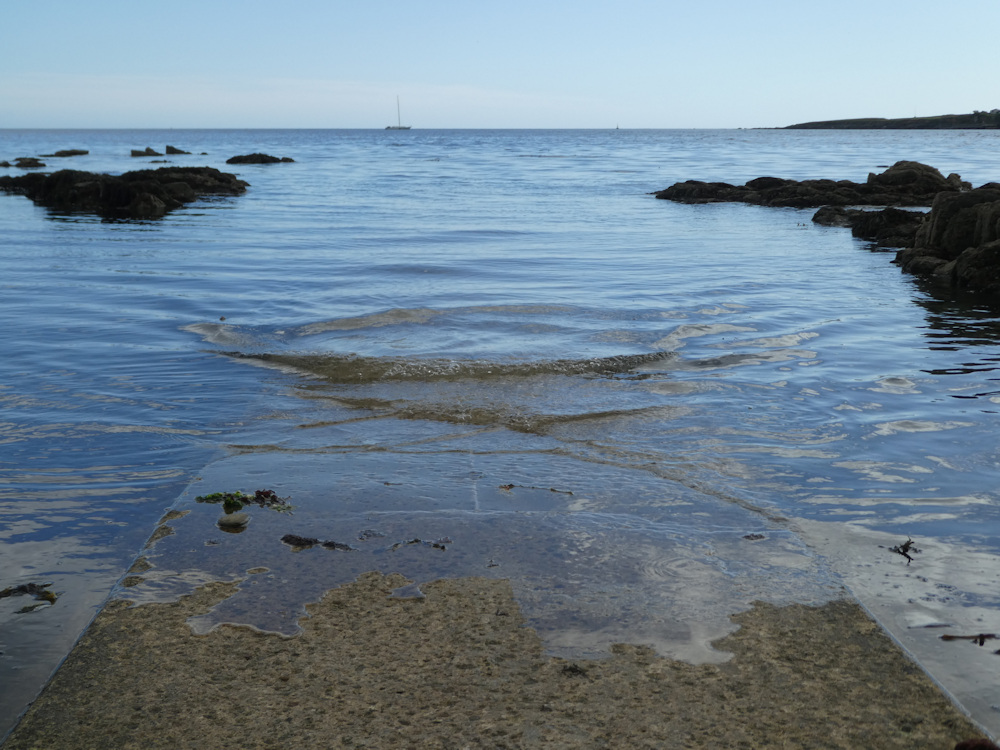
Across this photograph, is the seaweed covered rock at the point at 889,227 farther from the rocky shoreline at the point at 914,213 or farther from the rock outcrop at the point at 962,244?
the rock outcrop at the point at 962,244

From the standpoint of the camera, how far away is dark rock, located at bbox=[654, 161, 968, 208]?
2755 centimetres

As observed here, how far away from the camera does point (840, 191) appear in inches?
1152

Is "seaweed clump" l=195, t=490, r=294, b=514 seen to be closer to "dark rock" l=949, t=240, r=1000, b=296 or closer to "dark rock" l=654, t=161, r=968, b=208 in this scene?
"dark rock" l=949, t=240, r=1000, b=296

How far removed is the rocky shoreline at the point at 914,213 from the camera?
494 inches

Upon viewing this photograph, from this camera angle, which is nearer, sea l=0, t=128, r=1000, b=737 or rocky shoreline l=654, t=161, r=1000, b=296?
sea l=0, t=128, r=1000, b=737

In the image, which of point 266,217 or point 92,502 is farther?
point 266,217

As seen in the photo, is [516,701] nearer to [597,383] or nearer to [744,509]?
[744,509]

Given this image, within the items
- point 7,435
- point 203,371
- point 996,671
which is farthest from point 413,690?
point 203,371

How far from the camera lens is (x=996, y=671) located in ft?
9.53

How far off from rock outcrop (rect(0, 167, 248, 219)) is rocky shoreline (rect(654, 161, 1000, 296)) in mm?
18099

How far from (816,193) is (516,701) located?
3013 cm

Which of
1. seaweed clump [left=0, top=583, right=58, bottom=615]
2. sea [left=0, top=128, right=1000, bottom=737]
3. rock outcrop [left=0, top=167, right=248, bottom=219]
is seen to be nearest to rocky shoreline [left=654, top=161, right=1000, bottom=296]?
sea [left=0, top=128, right=1000, bottom=737]

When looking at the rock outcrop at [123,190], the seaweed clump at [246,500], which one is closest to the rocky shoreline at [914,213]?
the seaweed clump at [246,500]

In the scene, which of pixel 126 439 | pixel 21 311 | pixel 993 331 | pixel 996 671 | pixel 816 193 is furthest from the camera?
pixel 816 193
